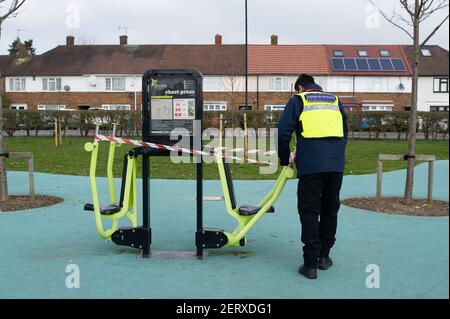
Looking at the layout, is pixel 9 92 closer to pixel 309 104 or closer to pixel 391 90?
pixel 391 90

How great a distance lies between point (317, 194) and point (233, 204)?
45.9 inches

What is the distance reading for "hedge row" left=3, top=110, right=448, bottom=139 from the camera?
101ft

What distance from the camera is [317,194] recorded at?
16.9 ft

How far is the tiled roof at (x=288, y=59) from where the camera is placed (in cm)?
5041

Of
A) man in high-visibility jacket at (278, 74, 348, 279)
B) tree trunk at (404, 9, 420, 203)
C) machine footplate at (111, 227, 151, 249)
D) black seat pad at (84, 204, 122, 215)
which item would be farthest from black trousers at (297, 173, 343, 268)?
tree trunk at (404, 9, 420, 203)

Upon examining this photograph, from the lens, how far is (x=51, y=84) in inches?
2058

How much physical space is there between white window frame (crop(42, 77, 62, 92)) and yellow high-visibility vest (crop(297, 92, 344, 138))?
49780mm

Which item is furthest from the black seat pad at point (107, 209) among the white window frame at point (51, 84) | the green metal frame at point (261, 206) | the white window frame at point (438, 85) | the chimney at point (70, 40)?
the chimney at point (70, 40)

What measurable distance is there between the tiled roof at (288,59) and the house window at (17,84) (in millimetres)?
21697

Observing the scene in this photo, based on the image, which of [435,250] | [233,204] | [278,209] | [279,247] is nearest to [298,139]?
[233,204]

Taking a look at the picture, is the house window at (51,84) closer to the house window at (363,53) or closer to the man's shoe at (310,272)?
the house window at (363,53)

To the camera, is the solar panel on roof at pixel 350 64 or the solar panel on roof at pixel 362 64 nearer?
the solar panel on roof at pixel 362 64

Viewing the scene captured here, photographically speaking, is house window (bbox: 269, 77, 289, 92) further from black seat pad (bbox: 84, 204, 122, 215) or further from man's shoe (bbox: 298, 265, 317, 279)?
man's shoe (bbox: 298, 265, 317, 279)

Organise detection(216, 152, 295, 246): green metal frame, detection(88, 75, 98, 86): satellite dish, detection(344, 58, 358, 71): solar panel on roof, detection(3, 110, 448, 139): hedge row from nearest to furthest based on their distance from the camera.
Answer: detection(216, 152, 295, 246): green metal frame
detection(3, 110, 448, 139): hedge row
detection(344, 58, 358, 71): solar panel on roof
detection(88, 75, 98, 86): satellite dish
